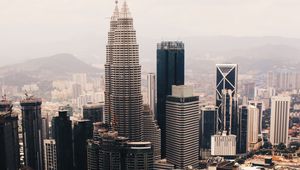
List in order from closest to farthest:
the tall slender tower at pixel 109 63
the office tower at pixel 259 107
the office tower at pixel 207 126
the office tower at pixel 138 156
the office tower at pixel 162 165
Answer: the office tower at pixel 138 156 < the office tower at pixel 162 165 < the tall slender tower at pixel 109 63 < the office tower at pixel 207 126 < the office tower at pixel 259 107

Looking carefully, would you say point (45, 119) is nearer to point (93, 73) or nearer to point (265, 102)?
point (93, 73)

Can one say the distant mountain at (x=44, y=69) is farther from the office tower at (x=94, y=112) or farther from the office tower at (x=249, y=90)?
the office tower at (x=249, y=90)

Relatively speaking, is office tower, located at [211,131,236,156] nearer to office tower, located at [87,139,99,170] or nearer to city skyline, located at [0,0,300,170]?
city skyline, located at [0,0,300,170]

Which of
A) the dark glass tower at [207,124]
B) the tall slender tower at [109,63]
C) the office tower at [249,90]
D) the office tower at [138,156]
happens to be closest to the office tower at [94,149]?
the office tower at [138,156]

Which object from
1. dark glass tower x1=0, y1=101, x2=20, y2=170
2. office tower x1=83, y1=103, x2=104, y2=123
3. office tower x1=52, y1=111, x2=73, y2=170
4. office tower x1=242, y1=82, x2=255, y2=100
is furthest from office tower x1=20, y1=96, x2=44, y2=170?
office tower x1=242, y1=82, x2=255, y2=100

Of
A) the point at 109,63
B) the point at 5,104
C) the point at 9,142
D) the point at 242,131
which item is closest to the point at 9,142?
the point at 9,142

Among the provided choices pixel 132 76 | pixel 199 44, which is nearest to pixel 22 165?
pixel 132 76

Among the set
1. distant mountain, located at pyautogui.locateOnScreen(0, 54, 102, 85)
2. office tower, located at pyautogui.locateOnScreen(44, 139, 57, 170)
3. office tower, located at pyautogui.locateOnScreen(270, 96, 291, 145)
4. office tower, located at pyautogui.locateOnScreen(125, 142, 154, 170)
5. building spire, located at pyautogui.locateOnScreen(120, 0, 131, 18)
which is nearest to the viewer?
office tower, located at pyautogui.locateOnScreen(125, 142, 154, 170)
